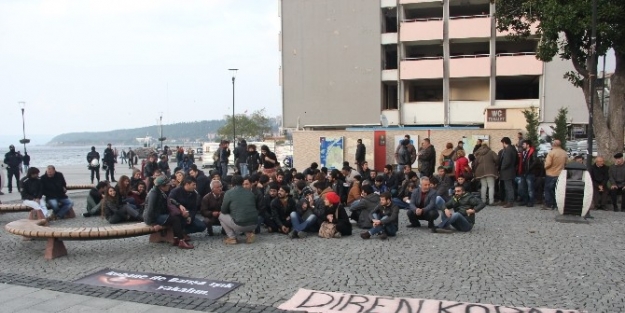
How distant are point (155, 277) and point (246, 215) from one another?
8.24ft

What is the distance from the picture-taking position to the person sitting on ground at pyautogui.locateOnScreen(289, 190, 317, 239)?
988 centimetres

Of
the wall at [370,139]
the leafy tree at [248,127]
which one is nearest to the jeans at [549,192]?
the wall at [370,139]

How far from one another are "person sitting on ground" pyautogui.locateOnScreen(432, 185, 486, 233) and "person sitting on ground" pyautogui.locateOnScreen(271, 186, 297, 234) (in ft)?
9.65

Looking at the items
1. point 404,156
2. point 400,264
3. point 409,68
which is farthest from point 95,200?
point 409,68

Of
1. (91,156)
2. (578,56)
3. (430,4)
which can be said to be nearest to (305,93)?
(430,4)

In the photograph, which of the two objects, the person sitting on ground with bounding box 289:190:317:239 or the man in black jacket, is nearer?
the person sitting on ground with bounding box 289:190:317:239

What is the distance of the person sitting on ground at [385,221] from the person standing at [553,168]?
5.37 m

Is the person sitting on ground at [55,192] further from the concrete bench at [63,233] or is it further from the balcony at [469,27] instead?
the balcony at [469,27]

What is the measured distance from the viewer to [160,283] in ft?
22.4

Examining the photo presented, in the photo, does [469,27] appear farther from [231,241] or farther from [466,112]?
[231,241]

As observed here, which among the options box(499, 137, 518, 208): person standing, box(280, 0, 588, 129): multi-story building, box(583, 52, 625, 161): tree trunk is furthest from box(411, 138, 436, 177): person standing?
box(280, 0, 588, 129): multi-story building

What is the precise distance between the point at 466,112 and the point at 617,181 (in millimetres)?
22586

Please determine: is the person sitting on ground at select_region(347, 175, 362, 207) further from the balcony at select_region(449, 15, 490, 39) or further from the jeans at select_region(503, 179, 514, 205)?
the balcony at select_region(449, 15, 490, 39)

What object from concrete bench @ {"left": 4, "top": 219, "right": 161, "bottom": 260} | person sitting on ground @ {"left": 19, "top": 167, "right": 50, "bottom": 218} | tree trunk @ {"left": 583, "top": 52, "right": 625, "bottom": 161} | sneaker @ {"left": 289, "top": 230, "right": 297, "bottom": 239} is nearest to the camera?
concrete bench @ {"left": 4, "top": 219, "right": 161, "bottom": 260}
